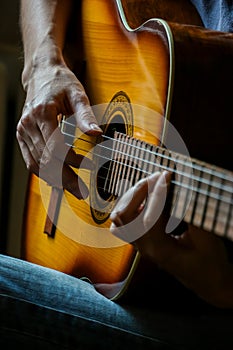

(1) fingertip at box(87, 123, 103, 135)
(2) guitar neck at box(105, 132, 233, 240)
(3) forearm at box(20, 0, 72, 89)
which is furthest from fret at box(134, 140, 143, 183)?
(3) forearm at box(20, 0, 72, 89)

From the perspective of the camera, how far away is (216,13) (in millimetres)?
1047

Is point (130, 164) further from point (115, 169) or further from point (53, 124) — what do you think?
point (53, 124)

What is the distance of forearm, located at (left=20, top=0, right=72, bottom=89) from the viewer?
3.77 ft

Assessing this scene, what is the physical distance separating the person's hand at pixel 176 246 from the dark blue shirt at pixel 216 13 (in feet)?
1.19

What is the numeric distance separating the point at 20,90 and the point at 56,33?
794mm

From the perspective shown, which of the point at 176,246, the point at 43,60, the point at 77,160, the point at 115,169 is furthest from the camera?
the point at 43,60

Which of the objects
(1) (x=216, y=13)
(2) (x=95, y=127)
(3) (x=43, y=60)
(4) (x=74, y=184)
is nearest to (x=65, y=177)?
(4) (x=74, y=184)

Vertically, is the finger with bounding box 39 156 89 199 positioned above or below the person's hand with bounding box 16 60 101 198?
below

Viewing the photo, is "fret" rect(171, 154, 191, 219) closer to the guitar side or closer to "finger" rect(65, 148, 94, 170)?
the guitar side

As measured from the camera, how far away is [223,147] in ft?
2.68

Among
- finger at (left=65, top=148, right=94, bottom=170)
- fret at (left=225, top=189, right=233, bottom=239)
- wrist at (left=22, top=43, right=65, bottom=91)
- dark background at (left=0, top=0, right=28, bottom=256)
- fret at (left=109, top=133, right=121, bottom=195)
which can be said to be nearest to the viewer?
fret at (left=225, top=189, right=233, bottom=239)

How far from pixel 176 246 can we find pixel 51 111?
35cm

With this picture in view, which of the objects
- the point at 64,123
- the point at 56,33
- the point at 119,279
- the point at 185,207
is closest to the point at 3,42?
the point at 56,33

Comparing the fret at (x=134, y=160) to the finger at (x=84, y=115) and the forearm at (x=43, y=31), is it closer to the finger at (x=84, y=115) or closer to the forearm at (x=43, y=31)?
the finger at (x=84, y=115)
